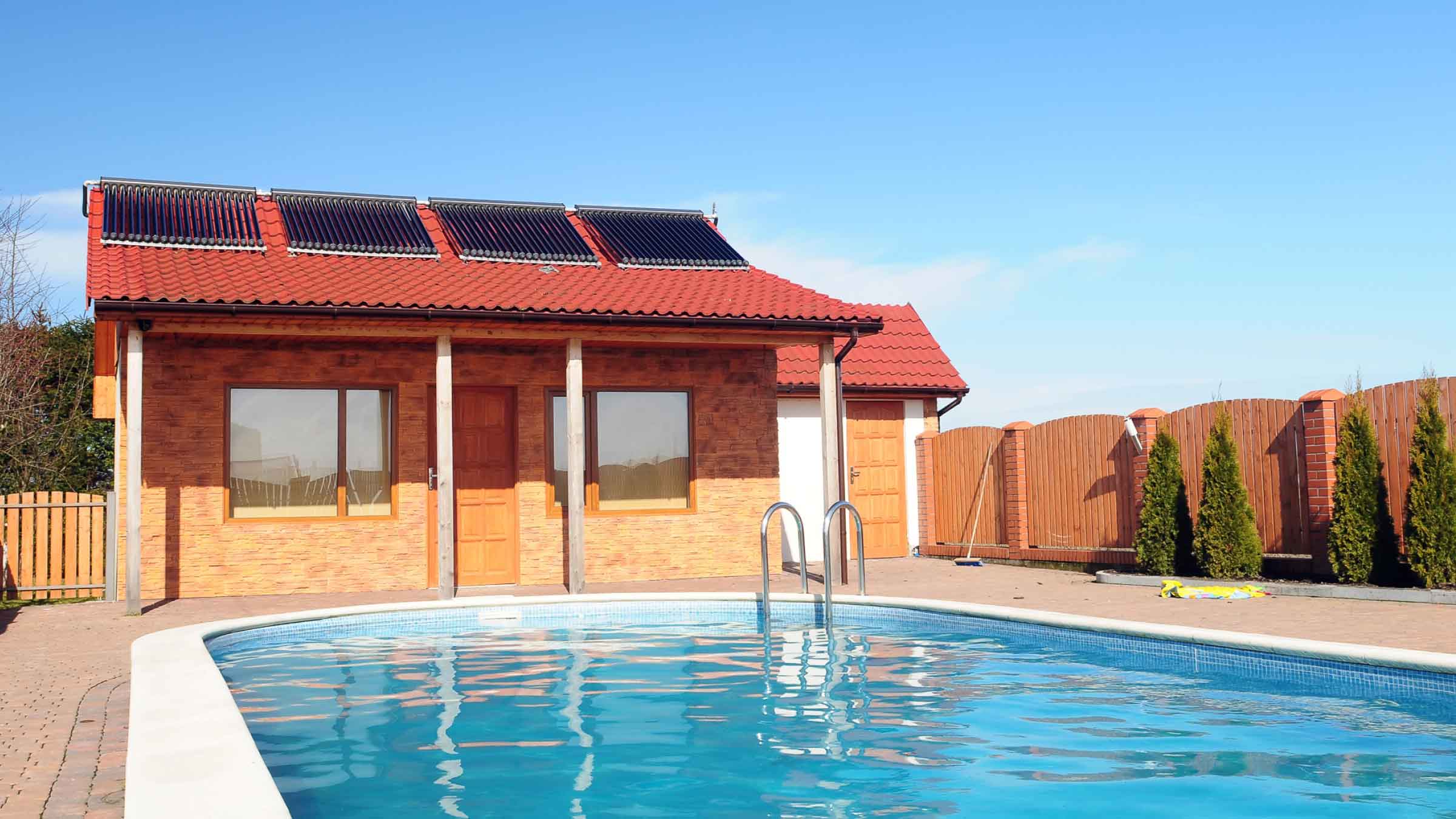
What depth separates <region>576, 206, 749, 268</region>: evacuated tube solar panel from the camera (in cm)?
1548

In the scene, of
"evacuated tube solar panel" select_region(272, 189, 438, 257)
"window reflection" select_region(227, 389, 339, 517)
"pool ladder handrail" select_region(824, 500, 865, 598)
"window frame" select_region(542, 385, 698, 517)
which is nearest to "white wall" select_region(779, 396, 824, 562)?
"window frame" select_region(542, 385, 698, 517)

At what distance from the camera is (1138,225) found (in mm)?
21172

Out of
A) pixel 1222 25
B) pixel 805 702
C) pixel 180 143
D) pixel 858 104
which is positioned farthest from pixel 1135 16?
pixel 180 143

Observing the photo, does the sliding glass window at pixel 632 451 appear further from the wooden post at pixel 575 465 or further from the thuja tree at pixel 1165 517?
the thuja tree at pixel 1165 517

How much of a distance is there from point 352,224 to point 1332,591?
12238 mm

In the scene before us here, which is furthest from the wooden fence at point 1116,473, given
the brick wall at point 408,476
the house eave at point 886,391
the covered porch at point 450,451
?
the brick wall at point 408,476

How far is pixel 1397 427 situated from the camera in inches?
445

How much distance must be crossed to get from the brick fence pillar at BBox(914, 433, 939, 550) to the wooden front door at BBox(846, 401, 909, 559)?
1.01ft

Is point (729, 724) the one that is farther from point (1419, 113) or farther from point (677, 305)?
point (1419, 113)

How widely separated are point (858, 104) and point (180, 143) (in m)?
12.0

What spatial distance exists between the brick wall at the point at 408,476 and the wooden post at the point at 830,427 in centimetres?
166

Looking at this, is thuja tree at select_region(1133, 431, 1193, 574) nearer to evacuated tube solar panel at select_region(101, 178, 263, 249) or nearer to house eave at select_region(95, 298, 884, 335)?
house eave at select_region(95, 298, 884, 335)

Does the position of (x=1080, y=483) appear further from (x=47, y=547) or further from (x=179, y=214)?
(x=47, y=547)

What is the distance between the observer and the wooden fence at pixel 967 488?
1736 cm
